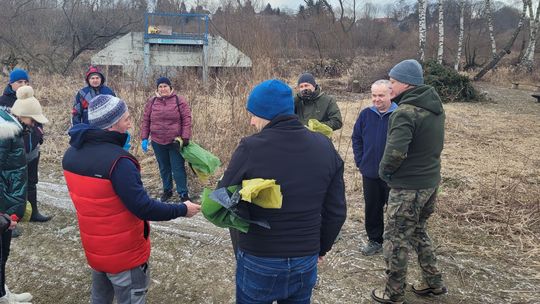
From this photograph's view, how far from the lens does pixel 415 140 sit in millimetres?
2930

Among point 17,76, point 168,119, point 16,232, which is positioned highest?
point 17,76

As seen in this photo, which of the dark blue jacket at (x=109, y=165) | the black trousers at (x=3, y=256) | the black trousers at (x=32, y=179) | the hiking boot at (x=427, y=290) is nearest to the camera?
the dark blue jacket at (x=109, y=165)

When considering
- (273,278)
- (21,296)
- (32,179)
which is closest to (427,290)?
(273,278)

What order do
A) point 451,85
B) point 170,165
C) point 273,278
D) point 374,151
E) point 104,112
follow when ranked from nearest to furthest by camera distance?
point 273,278
point 104,112
point 374,151
point 170,165
point 451,85

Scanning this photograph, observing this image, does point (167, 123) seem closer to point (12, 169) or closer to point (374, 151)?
point (12, 169)

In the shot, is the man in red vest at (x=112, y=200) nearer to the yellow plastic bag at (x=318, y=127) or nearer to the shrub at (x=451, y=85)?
the yellow plastic bag at (x=318, y=127)

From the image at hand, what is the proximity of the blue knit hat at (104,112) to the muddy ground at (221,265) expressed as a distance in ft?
5.58

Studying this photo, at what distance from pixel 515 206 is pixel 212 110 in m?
5.26

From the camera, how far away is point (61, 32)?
21797 millimetres

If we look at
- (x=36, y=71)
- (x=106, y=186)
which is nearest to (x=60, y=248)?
(x=106, y=186)

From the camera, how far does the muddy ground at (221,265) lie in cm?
340

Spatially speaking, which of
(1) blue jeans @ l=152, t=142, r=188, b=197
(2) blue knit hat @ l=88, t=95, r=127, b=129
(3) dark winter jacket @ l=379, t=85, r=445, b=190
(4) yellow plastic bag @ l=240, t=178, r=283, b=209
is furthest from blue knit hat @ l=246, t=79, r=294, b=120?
(1) blue jeans @ l=152, t=142, r=188, b=197

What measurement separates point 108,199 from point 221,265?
191 cm

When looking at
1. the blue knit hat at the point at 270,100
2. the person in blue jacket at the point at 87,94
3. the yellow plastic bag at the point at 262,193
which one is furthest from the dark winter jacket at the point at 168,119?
the yellow plastic bag at the point at 262,193
